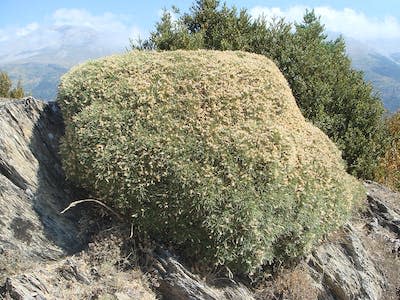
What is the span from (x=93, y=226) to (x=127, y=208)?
0.87 metres

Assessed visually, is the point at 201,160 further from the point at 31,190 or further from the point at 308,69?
the point at 308,69

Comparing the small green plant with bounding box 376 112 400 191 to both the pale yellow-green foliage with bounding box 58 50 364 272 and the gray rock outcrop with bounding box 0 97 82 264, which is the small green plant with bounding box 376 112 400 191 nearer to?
the pale yellow-green foliage with bounding box 58 50 364 272

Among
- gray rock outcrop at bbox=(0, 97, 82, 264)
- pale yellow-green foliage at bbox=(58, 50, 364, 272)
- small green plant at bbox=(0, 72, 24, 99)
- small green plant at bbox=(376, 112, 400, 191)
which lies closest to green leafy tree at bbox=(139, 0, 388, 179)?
small green plant at bbox=(376, 112, 400, 191)

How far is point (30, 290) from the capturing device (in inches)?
290

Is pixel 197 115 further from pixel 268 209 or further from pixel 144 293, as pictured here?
pixel 144 293

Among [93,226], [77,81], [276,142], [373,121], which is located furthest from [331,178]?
[373,121]

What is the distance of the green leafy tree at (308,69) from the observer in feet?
47.5

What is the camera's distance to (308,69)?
577 inches

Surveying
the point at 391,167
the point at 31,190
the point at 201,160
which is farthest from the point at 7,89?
the point at 201,160

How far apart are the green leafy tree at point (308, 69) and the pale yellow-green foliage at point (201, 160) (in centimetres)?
480

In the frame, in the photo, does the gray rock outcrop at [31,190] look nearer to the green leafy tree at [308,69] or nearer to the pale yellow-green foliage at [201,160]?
the pale yellow-green foliage at [201,160]

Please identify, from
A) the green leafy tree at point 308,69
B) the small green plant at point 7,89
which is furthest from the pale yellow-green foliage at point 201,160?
the small green plant at point 7,89

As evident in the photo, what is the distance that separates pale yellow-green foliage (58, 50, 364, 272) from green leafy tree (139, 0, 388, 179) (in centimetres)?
480

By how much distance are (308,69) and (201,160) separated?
7.62 m
